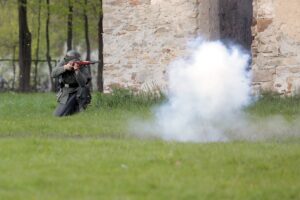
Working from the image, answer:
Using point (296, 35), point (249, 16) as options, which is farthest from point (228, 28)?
point (296, 35)

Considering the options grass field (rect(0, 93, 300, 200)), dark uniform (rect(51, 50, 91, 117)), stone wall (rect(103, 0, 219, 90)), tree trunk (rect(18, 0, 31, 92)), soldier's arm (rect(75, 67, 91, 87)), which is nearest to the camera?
grass field (rect(0, 93, 300, 200))

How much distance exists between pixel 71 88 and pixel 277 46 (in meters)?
5.19

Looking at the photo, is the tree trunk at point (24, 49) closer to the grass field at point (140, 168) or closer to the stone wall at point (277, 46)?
the stone wall at point (277, 46)

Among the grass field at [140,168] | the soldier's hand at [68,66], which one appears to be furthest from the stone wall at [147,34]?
the grass field at [140,168]

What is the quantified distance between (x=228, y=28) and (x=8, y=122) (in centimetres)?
797

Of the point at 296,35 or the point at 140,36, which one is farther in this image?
the point at 140,36

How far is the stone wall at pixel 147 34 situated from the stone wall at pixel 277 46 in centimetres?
150

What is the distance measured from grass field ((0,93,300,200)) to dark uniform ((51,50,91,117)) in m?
3.43

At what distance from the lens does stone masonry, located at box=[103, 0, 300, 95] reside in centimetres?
2056

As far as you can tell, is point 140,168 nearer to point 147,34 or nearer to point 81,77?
point 81,77

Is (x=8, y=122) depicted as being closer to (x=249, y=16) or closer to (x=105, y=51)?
(x=105, y=51)

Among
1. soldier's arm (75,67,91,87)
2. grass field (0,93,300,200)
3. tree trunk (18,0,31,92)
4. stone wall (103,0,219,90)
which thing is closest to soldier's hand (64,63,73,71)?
soldier's arm (75,67,91,87)

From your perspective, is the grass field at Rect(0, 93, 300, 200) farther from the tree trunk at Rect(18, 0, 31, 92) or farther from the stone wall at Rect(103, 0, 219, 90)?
the tree trunk at Rect(18, 0, 31, 92)

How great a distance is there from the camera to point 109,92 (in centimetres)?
2208
